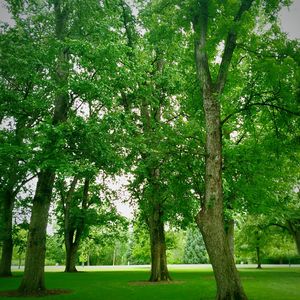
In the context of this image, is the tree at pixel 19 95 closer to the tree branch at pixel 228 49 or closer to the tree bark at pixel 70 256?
the tree branch at pixel 228 49

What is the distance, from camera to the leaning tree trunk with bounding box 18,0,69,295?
16750 mm

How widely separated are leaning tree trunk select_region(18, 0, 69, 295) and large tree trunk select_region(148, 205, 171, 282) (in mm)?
9071

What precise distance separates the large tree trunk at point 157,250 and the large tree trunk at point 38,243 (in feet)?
29.7

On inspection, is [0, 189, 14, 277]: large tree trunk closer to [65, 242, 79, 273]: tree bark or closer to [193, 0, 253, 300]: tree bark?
[65, 242, 79, 273]: tree bark

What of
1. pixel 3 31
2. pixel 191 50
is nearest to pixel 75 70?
pixel 3 31

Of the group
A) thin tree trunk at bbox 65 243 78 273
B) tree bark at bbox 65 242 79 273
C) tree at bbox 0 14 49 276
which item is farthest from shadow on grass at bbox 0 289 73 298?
thin tree trunk at bbox 65 243 78 273

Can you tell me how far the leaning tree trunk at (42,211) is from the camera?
1675 centimetres

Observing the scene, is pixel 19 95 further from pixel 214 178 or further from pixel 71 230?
pixel 71 230

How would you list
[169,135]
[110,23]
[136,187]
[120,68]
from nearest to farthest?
[169,135]
[120,68]
[110,23]
[136,187]

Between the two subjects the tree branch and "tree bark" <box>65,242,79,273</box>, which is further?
"tree bark" <box>65,242,79,273</box>

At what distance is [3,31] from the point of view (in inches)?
714

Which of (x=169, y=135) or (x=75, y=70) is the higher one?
(x=75, y=70)

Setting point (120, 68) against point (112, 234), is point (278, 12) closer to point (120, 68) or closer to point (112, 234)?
point (120, 68)

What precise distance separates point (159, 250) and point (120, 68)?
13.3 meters
